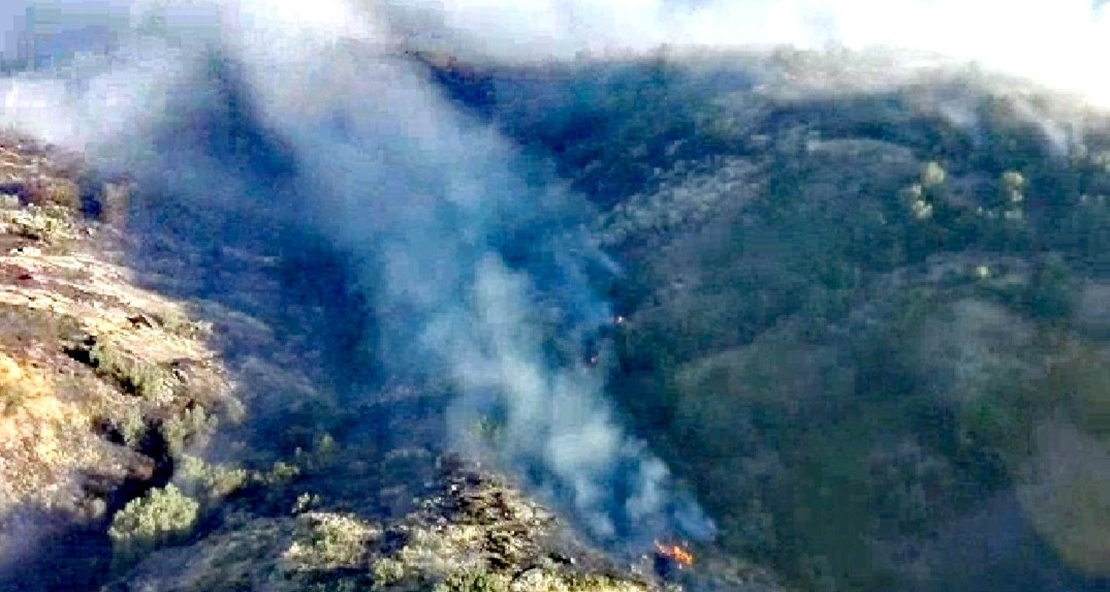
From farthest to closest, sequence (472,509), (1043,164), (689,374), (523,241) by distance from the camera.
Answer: (523,241) → (1043,164) → (689,374) → (472,509)

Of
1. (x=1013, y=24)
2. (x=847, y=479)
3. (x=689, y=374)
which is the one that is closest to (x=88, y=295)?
(x=689, y=374)

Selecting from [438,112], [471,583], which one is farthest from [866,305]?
[438,112]

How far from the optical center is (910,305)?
40.2 m

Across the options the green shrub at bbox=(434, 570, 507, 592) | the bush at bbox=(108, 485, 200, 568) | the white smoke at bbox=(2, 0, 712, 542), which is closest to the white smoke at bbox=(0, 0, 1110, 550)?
the white smoke at bbox=(2, 0, 712, 542)

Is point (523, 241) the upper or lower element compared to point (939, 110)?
lower

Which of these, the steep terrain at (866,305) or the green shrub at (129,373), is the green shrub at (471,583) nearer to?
the steep terrain at (866,305)

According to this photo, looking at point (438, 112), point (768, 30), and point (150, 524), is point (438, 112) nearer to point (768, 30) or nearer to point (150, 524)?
point (768, 30)

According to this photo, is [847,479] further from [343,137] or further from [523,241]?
[343,137]

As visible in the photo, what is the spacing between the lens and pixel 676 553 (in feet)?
105

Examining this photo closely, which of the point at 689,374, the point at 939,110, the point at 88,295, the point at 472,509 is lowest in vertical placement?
the point at 472,509

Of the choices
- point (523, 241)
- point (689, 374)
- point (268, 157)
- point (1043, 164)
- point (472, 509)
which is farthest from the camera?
point (268, 157)

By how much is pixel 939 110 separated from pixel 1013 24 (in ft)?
45.7

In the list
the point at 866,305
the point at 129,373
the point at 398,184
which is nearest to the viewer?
the point at 129,373

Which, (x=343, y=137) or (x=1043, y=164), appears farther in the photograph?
(x=343, y=137)
